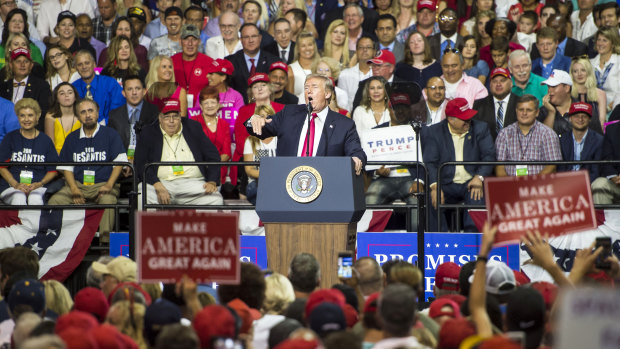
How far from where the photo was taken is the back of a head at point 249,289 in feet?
19.1

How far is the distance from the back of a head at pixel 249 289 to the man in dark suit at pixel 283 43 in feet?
26.3

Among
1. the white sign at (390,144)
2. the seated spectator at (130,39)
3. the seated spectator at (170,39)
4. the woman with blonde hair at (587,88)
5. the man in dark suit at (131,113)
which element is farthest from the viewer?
the seated spectator at (170,39)

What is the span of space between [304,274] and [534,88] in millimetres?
7226

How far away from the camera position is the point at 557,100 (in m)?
12.3

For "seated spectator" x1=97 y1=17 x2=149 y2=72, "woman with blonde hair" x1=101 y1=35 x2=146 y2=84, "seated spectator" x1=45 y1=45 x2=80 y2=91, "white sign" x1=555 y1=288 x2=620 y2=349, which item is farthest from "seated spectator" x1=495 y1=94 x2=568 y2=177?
"white sign" x1=555 y1=288 x2=620 y2=349

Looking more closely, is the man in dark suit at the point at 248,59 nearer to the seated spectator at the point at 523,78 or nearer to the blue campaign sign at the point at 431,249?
the seated spectator at the point at 523,78

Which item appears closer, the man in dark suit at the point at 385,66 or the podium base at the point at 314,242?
the podium base at the point at 314,242

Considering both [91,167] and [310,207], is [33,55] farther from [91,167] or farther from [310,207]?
[310,207]

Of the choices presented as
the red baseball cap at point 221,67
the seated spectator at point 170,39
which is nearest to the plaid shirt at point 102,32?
the seated spectator at point 170,39

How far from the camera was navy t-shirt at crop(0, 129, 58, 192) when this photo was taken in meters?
11.3

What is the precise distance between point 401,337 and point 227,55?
9527 millimetres

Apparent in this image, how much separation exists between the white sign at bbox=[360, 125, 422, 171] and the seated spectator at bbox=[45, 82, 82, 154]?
11.5 feet

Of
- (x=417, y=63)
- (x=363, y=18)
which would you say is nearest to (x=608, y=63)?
(x=417, y=63)

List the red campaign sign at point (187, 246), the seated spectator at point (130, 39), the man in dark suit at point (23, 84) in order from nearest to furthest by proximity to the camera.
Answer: the red campaign sign at point (187, 246) < the man in dark suit at point (23, 84) < the seated spectator at point (130, 39)
